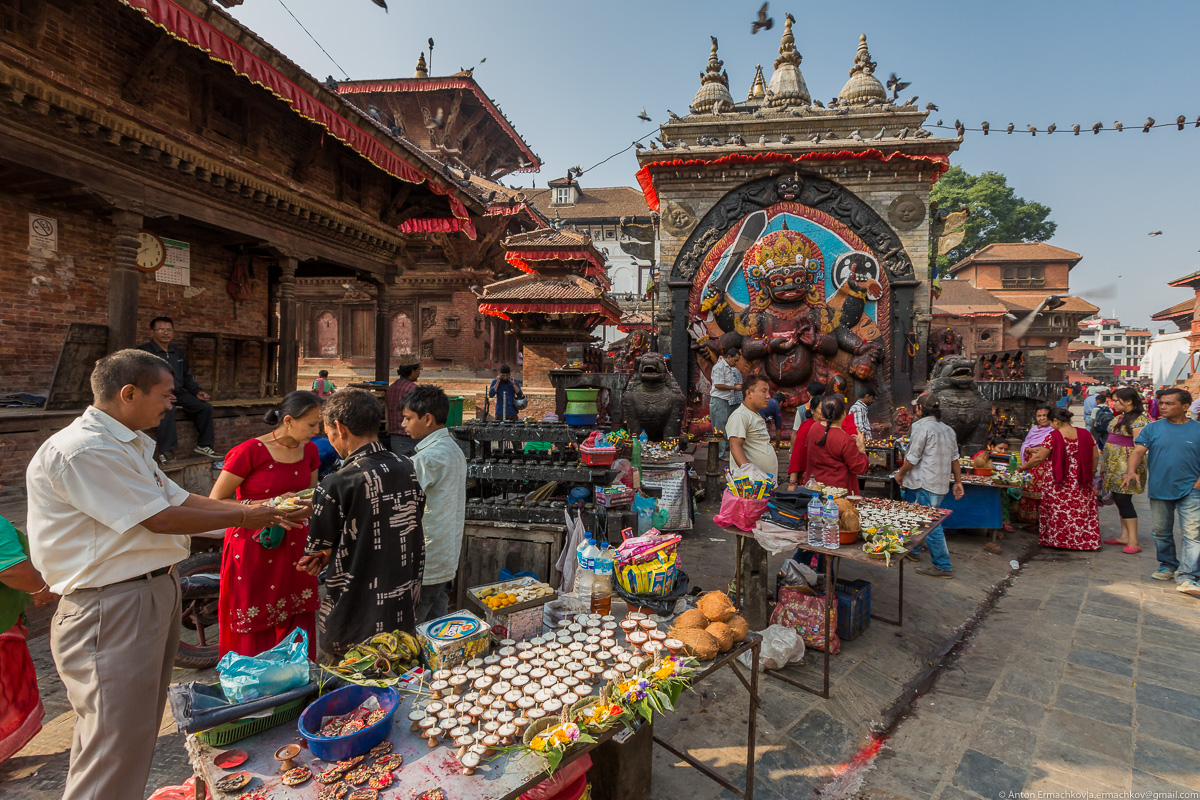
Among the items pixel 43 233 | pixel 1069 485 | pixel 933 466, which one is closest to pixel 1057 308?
pixel 1069 485

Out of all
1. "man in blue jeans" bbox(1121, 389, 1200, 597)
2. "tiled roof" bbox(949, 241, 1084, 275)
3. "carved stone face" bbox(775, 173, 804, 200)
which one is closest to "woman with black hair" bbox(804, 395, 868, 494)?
"man in blue jeans" bbox(1121, 389, 1200, 597)

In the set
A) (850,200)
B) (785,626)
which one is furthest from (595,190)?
(785,626)

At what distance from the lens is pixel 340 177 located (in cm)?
998

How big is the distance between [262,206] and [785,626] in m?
9.14

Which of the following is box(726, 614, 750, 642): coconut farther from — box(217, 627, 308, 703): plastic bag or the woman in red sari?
the woman in red sari

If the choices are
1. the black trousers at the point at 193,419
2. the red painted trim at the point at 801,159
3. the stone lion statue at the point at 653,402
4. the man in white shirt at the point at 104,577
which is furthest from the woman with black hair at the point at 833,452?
the red painted trim at the point at 801,159

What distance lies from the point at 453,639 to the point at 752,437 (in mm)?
3277

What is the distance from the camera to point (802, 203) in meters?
12.3

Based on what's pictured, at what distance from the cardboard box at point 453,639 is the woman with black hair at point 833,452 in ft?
11.6

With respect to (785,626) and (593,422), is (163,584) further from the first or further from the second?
(593,422)

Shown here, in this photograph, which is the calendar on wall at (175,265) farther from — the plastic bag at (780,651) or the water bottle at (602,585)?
the plastic bag at (780,651)

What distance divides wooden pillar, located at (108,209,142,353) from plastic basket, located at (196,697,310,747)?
668 centimetres

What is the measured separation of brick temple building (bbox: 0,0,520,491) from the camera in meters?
5.37

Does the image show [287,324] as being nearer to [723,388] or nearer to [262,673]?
[723,388]
